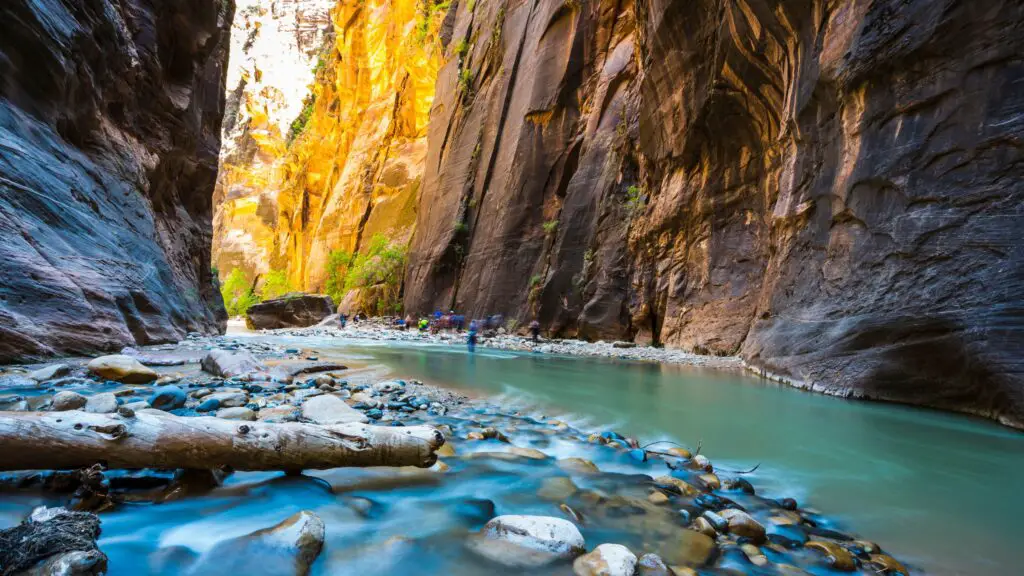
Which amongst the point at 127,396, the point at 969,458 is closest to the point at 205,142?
the point at 127,396

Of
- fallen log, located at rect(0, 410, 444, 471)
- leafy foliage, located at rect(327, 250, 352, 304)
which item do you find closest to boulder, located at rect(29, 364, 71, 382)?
fallen log, located at rect(0, 410, 444, 471)

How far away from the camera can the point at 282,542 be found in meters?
1.66

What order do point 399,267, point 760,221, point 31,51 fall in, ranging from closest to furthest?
point 31,51 < point 760,221 < point 399,267

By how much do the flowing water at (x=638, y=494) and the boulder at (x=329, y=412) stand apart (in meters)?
0.80

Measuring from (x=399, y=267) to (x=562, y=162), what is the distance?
42.1ft

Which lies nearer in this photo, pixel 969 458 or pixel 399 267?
pixel 969 458

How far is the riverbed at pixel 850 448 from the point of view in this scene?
2.19 meters

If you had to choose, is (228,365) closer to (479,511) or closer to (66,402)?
(66,402)

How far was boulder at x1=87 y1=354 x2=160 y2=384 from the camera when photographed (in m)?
4.34

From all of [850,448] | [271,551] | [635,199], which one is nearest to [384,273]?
[635,199]

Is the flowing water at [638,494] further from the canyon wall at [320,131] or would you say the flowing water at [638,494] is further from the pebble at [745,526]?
the canyon wall at [320,131]

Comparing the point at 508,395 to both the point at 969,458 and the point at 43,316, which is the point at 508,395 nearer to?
the point at 969,458

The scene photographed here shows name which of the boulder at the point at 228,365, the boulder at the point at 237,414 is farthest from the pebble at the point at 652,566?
the boulder at the point at 228,365

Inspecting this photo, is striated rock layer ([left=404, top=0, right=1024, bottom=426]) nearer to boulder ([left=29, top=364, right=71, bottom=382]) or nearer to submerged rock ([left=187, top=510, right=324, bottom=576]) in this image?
submerged rock ([left=187, top=510, right=324, bottom=576])
